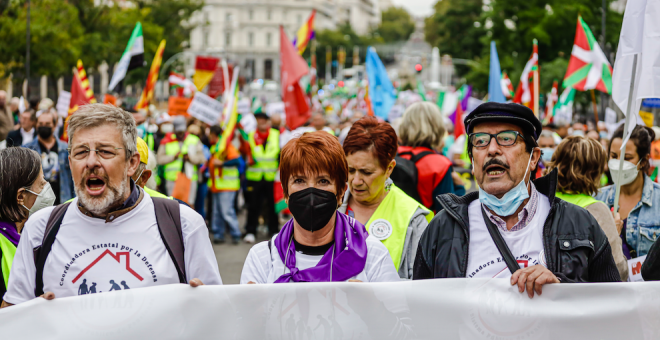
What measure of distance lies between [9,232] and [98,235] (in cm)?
75

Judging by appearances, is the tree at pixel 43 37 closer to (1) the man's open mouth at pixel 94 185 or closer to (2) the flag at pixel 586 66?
(2) the flag at pixel 586 66

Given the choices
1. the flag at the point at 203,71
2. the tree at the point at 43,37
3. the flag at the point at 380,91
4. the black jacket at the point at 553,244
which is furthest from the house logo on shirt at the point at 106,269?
the tree at the point at 43,37

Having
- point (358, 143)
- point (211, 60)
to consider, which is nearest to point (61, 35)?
point (211, 60)

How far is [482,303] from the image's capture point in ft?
8.89

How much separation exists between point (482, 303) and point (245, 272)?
0.97 m

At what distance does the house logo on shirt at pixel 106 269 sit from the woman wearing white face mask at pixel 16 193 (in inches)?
24.3

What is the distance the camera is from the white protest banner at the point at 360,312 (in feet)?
8.68

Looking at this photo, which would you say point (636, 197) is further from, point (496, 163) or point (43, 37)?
point (43, 37)

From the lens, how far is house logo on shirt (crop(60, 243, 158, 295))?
272 centimetres

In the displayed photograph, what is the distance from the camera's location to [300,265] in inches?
111

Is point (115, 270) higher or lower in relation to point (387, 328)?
higher

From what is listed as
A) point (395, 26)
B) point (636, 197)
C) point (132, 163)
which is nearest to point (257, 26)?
point (395, 26)

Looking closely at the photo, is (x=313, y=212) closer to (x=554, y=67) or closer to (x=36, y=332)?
(x=36, y=332)

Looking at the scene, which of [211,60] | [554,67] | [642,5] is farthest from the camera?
[554,67]
